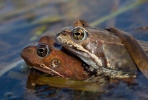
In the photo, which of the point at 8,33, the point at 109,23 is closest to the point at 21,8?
the point at 8,33

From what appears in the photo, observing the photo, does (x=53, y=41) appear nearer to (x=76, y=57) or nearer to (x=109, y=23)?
(x=76, y=57)

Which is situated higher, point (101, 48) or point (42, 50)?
point (42, 50)

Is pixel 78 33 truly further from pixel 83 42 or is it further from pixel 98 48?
pixel 98 48

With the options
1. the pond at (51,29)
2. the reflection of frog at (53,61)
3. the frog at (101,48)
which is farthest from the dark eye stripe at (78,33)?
Answer: the pond at (51,29)

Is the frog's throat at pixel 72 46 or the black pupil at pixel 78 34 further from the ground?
the black pupil at pixel 78 34

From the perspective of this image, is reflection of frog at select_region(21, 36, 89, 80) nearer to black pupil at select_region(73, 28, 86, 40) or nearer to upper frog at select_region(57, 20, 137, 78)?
upper frog at select_region(57, 20, 137, 78)

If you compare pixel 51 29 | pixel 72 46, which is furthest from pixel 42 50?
pixel 51 29

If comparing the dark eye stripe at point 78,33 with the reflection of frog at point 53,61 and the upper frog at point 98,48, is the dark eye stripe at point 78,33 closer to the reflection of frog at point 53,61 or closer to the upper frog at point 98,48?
the upper frog at point 98,48
